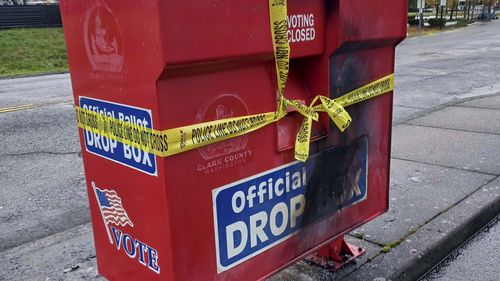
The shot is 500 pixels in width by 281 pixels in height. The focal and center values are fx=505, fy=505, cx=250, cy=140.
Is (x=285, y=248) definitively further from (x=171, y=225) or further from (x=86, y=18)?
(x=86, y=18)

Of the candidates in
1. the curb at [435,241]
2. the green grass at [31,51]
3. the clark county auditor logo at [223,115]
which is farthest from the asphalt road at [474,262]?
the green grass at [31,51]

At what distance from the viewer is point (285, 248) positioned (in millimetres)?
2461

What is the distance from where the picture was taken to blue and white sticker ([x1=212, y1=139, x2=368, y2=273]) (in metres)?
2.16

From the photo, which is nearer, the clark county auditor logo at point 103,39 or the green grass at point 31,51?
the clark county auditor logo at point 103,39

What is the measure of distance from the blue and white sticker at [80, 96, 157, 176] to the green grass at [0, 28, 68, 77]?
15034mm

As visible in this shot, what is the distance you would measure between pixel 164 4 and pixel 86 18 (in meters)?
0.52

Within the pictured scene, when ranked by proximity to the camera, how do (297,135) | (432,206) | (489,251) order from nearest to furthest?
(297,135) → (489,251) → (432,206)

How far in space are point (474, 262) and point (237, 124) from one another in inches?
85.0

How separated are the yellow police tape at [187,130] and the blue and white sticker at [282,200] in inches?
7.6

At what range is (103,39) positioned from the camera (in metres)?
2.01

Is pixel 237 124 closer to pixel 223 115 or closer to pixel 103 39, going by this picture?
pixel 223 115

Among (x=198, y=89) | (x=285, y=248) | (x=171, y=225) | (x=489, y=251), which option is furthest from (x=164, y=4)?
(x=489, y=251)

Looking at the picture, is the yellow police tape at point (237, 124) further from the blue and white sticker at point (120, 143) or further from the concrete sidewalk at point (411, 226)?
the concrete sidewalk at point (411, 226)

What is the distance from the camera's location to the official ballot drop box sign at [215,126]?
72.7 inches
